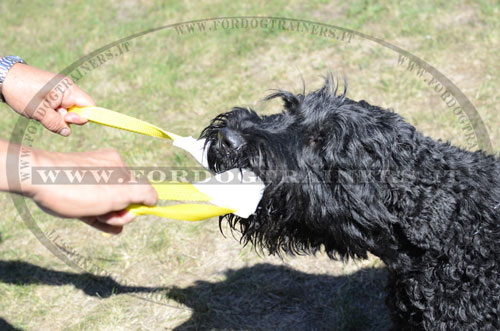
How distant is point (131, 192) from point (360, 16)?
625 centimetres

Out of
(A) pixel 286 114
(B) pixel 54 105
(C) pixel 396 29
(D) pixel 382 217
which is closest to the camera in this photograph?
(D) pixel 382 217

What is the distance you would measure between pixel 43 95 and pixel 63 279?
204cm

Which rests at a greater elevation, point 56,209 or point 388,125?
point 388,125

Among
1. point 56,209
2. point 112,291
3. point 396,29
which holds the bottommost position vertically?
point 112,291

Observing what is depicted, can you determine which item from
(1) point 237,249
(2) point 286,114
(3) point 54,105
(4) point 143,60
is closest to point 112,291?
(1) point 237,249

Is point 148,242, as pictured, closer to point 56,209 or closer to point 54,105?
point 54,105

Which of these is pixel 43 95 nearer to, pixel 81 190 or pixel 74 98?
pixel 74 98

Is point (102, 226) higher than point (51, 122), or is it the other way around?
point (51, 122)

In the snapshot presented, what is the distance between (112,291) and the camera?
439 cm

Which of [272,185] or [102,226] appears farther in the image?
[272,185]

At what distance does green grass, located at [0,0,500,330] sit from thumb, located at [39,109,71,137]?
1721 millimetres

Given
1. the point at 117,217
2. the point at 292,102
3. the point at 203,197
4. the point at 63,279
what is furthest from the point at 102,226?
the point at 63,279

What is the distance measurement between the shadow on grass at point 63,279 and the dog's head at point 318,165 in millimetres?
2015

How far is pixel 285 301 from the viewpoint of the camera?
4.33m
